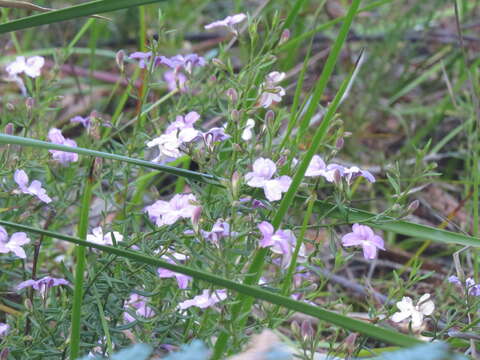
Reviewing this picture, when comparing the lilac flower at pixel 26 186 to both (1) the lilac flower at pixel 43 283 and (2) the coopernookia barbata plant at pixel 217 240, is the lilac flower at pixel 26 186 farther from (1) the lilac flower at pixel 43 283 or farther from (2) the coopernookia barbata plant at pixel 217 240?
(1) the lilac flower at pixel 43 283

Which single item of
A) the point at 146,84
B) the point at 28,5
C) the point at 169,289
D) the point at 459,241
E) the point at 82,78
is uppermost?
the point at 28,5

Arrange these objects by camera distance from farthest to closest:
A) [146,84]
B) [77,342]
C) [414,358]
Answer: [146,84]
[77,342]
[414,358]

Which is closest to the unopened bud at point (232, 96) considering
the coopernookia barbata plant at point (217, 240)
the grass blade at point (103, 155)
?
the coopernookia barbata plant at point (217, 240)

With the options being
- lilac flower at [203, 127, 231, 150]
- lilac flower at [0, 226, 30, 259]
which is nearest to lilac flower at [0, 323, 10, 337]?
lilac flower at [0, 226, 30, 259]

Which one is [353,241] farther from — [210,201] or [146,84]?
[146,84]

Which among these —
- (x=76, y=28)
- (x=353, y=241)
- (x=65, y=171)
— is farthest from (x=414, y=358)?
(x=76, y=28)

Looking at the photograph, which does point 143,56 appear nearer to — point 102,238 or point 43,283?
point 102,238

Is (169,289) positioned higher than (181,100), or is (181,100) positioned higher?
(181,100)
